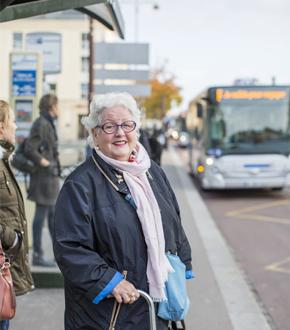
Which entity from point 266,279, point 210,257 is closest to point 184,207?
point 210,257

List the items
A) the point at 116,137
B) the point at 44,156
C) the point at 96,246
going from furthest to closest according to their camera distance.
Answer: the point at 44,156 → the point at 116,137 → the point at 96,246

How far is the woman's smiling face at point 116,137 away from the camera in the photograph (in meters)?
2.82

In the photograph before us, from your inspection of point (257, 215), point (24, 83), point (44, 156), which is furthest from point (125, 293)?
point (257, 215)

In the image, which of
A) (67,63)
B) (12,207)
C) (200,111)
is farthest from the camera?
(67,63)

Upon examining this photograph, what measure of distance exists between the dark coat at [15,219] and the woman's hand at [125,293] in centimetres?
114

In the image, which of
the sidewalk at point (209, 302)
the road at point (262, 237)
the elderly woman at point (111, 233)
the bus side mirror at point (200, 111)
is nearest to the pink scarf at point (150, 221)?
the elderly woman at point (111, 233)

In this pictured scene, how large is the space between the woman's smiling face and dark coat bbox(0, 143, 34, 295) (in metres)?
1.06

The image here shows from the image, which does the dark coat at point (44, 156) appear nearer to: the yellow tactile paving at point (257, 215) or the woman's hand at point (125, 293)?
the woman's hand at point (125, 293)

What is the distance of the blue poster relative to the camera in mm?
7109

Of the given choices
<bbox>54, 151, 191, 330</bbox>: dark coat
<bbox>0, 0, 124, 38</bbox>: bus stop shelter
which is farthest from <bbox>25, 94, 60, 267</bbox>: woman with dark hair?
<bbox>54, 151, 191, 330</bbox>: dark coat

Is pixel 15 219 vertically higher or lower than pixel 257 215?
higher

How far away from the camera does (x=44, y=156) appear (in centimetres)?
601

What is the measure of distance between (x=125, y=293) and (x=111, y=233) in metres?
0.28

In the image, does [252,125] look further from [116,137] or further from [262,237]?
[116,137]
